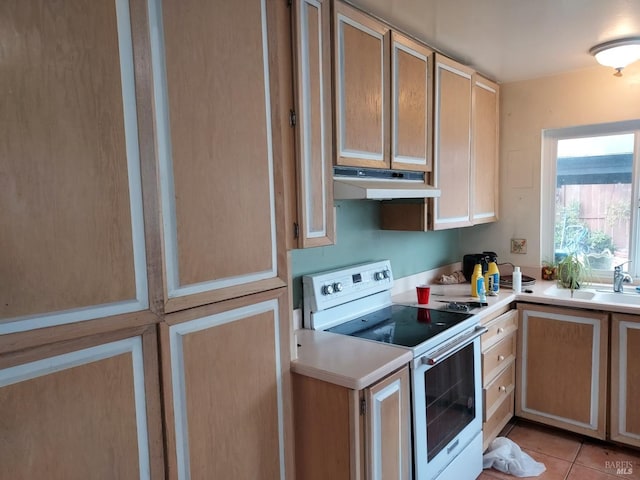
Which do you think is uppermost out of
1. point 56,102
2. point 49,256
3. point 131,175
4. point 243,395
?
point 56,102

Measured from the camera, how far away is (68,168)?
92cm

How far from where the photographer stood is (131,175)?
3.37 ft

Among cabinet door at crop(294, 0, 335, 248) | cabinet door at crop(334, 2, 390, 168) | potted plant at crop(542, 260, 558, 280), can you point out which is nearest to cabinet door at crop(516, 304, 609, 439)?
potted plant at crop(542, 260, 558, 280)

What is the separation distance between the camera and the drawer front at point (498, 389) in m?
2.38

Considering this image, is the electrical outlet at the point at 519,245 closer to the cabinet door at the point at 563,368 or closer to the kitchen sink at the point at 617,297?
the kitchen sink at the point at 617,297

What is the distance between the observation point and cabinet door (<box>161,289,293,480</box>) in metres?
1.15

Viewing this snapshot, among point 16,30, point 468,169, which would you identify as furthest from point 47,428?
point 468,169

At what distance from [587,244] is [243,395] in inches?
112

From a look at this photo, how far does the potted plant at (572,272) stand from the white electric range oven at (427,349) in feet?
3.76

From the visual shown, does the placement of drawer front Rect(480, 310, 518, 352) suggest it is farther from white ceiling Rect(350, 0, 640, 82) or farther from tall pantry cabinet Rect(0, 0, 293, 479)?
white ceiling Rect(350, 0, 640, 82)

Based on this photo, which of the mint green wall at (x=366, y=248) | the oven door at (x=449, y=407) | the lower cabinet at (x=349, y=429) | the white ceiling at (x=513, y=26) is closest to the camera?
the lower cabinet at (x=349, y=429)

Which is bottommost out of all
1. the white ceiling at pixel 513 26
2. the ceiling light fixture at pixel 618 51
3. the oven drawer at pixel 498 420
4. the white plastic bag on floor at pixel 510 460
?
the white plastic bag on floor at pixel 510 460

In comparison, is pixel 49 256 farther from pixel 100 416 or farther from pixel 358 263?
pixel 358 263

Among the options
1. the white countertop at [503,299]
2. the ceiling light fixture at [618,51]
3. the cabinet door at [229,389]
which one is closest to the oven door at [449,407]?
the white countertop at [503,299]
